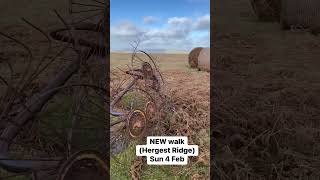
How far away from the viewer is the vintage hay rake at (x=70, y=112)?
5008 mm

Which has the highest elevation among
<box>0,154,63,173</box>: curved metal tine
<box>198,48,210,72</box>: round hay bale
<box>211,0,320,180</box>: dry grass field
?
<box>198,48,210,72</box>: round hay bale

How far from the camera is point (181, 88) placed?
7.34m

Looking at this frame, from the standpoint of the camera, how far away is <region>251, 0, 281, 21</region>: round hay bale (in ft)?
36.7

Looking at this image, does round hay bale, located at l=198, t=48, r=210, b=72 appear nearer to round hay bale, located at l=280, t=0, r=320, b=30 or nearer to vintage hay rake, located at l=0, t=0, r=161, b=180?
round hay bale, located at l=280, t=0, r=320, b=30

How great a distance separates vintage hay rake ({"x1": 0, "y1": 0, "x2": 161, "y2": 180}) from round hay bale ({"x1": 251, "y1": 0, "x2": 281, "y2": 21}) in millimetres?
5967

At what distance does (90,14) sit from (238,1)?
7874mm

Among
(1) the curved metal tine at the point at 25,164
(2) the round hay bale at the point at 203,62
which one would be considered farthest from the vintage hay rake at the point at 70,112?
(2) the round hay bale at the point at 203,62

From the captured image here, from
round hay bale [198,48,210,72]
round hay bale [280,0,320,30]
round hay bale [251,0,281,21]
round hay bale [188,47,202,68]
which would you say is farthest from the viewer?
round hay bale [251,0,281,21]

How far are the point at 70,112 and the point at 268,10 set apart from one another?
679cm

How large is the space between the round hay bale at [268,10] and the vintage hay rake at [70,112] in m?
5.97

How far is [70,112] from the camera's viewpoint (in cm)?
602

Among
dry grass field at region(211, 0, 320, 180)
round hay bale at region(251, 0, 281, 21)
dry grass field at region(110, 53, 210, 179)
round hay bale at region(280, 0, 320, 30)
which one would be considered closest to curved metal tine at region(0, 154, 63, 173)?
dry grass field at region(110, 53, 210, 179)

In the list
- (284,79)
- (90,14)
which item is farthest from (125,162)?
(284,79)

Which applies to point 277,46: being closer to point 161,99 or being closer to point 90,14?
point 161,99
